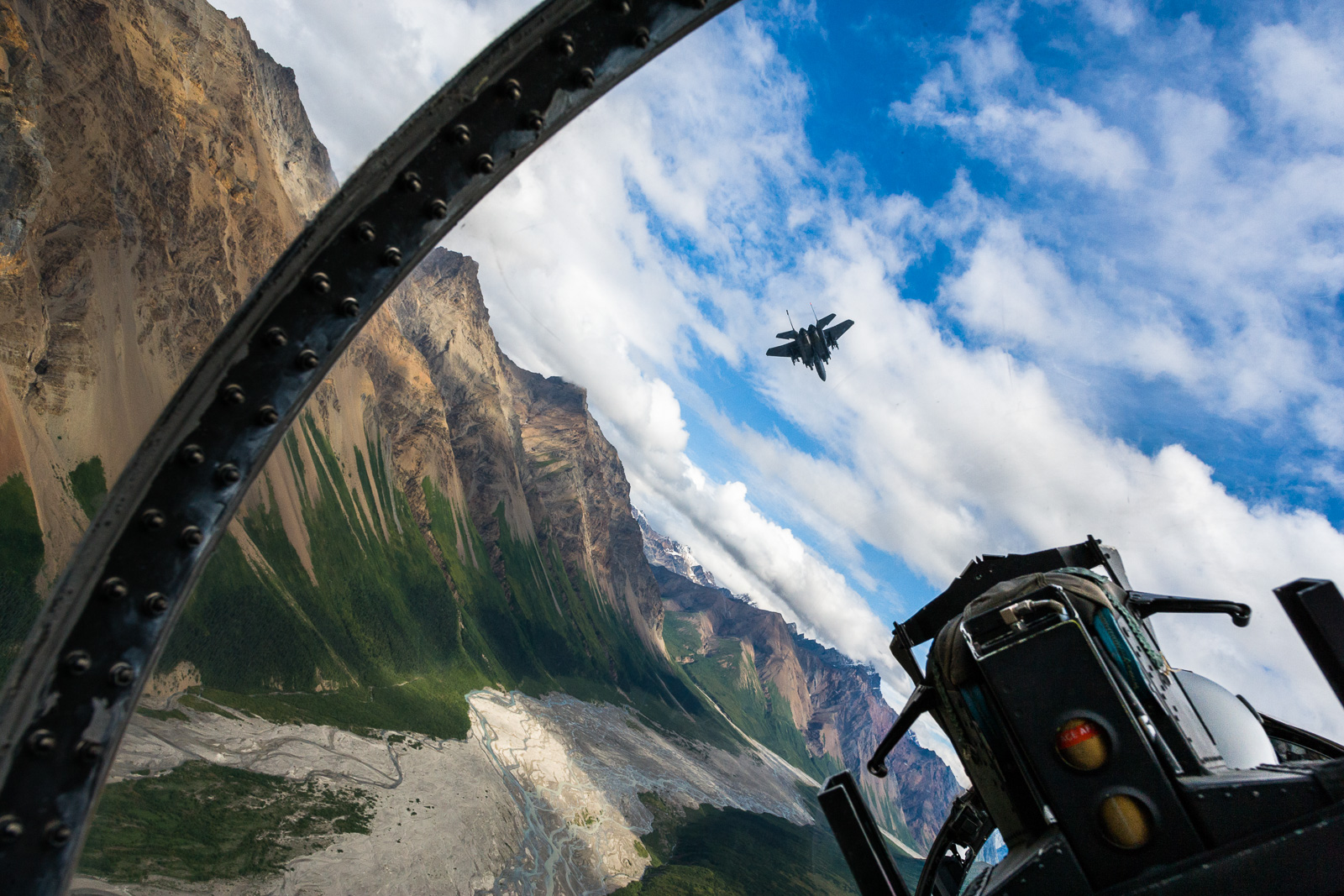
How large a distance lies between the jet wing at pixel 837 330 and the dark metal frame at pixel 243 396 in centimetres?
5649

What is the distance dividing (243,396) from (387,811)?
46662 millimetres

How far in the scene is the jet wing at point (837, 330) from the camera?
56625mm

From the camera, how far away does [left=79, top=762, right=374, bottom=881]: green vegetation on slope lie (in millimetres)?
26578

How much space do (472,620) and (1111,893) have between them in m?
94.8

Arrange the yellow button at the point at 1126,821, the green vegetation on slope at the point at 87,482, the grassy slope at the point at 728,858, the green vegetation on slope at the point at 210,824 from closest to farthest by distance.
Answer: the yellow button at the point at 1126,821 → the green vegetation on slope at the point at 210,824 → the green vegetation on slope at the point at 87,482 → the grassy slope at the point at 728,858

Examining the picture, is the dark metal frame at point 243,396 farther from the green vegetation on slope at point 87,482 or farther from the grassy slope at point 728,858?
the grassy slope at point 728,858

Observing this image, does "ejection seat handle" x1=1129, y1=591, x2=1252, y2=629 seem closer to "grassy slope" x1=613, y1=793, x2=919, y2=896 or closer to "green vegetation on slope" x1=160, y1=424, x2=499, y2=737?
"green vegetation on slope" x1=160, y1=424, x2=499, y2=737

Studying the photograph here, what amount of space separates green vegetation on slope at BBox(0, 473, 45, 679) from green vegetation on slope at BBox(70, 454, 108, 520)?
4.06 meters

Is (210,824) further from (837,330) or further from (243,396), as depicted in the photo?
(837,330)

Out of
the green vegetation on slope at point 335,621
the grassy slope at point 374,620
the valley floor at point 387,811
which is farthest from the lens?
the grassy slope at point 374,620

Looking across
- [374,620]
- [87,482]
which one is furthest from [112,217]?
[374,620]

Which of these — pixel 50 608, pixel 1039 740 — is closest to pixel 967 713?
pixel 1039 740

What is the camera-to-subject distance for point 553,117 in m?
1.96

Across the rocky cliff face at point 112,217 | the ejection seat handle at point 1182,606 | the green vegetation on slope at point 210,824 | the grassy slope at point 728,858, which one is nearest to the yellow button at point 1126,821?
the ejection seat handle at point 1182,606
